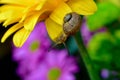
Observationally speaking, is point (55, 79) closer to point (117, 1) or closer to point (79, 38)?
point (117, 1)

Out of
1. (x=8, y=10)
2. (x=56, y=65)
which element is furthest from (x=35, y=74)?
(x=8, y=10)

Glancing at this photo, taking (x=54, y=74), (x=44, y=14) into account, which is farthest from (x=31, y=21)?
(x=54, y=74)

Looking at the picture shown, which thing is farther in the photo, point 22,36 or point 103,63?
point 103,63

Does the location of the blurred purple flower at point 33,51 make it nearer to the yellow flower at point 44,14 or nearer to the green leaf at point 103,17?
the green leaf at point 103,17

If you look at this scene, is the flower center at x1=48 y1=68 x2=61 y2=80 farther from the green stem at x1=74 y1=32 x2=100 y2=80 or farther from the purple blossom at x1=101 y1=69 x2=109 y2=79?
the green stem at x1=74 y1=32 x2=100 y2=80

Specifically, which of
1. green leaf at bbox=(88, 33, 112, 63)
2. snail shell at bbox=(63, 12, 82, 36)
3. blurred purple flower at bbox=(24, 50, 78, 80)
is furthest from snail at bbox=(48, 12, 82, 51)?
blurred purple flower at bbox=(24, 50, 78, 80)

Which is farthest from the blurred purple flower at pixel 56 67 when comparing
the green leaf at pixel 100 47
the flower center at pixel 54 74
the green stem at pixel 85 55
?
the green stem at pixel 85 55
